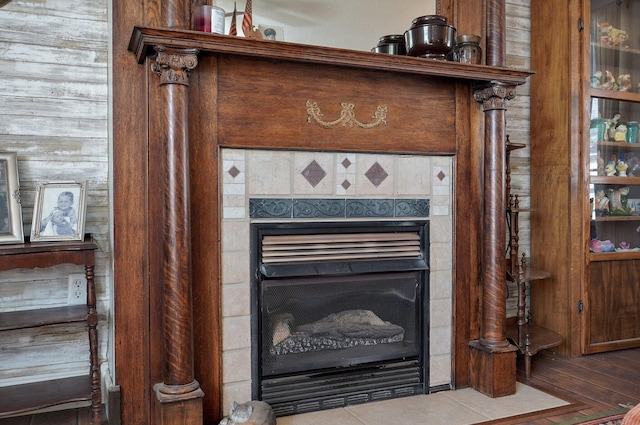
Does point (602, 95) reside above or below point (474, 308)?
above

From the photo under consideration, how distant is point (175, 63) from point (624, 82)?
9.92 ft

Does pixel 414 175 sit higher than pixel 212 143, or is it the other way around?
pixel 212 143

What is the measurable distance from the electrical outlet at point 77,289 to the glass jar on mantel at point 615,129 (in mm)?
A: 2977

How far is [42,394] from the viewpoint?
7.29 feet

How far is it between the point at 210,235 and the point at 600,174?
260cm

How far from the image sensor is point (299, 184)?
246 cm

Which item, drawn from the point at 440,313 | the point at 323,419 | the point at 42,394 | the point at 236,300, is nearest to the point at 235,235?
the point at 236,300

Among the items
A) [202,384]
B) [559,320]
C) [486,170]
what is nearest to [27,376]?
[202,384]

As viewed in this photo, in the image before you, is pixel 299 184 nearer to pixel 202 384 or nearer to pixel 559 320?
pixel 202 384

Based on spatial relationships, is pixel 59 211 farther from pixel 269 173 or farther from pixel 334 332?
pixel 334 332

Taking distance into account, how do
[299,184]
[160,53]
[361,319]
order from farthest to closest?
[361,319]
[299,184]
[160,53]

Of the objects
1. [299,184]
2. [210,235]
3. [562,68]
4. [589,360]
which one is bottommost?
[589,360]

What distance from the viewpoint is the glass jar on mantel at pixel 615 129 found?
135 inches

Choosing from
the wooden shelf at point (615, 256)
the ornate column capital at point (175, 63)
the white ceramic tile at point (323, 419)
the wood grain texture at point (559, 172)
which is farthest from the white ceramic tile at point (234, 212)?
the wooden shelf at point (615, 256)
